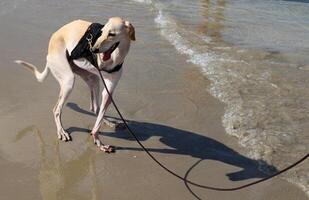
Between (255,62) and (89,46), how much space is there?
15.8 ft

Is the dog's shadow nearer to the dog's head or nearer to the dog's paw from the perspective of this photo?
the dog's paw

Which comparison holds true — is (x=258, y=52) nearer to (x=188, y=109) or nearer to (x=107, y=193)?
(x=188, y=109)

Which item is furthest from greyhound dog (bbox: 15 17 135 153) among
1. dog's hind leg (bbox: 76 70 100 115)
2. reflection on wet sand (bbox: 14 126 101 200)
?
reflection on wet sand (bbox: 14 126 101 200)

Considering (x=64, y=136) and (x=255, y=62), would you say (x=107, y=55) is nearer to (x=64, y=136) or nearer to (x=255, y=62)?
(x=64, y=136)

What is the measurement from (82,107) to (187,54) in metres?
3.52

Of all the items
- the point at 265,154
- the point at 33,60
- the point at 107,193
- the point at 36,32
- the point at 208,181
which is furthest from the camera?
the point at 36,32

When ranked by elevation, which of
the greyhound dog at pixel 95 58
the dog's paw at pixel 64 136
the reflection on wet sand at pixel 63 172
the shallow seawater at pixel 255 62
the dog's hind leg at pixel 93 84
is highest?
the greyhound dog at pixel 95 58

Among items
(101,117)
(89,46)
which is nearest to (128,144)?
(101,117)

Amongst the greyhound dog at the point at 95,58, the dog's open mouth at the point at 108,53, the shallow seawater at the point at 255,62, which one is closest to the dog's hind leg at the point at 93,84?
the greyhound dog at the point at 95,58

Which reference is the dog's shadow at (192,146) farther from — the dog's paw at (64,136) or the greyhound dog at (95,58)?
the greyhound dog at (95,58)

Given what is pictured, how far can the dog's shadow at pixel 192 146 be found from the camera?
216 inches

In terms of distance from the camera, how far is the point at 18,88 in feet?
23.3

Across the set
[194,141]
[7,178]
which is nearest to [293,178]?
[194,141]

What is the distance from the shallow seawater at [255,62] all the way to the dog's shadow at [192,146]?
0.22m
